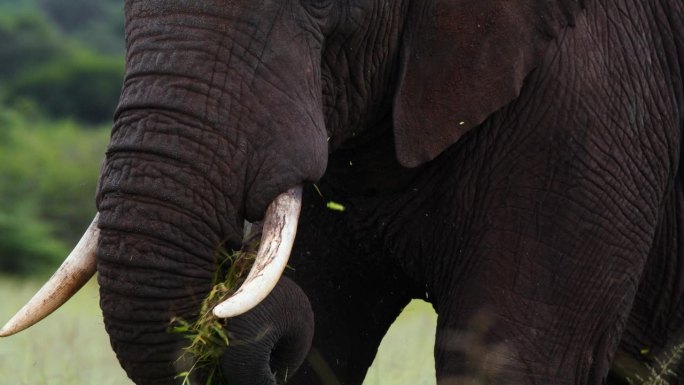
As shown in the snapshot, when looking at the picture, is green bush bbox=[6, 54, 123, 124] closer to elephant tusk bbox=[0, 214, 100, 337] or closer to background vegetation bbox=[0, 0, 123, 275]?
background vegetation bbox=[0, 0, 123, 275]

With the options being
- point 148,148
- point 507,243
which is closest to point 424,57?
point 507,243

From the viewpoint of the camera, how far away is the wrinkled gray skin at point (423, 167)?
400 cm

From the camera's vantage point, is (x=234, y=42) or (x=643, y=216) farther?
(x=643, y=216)

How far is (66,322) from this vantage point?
9164 millimetres

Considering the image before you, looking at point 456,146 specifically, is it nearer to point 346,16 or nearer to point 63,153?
point 346,16

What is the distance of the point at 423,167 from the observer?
485cm

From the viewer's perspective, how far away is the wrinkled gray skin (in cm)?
400

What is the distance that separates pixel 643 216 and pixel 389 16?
0.97 m

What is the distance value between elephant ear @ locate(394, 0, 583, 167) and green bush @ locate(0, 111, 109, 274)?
10.7m

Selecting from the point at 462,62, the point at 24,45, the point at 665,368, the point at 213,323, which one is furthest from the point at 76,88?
the point at 213,323

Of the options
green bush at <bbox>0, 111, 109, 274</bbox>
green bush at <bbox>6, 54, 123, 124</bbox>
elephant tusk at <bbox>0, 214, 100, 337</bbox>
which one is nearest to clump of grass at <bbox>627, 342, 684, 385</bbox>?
elephant tusk at <bbox>0, 214, 100, 337</bbox>

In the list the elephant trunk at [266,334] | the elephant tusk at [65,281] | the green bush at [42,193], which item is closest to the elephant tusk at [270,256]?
the elephant trunk at [266,334]

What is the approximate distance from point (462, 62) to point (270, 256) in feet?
3.13

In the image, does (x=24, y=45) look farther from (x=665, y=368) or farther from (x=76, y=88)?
(x=665, y=368)
